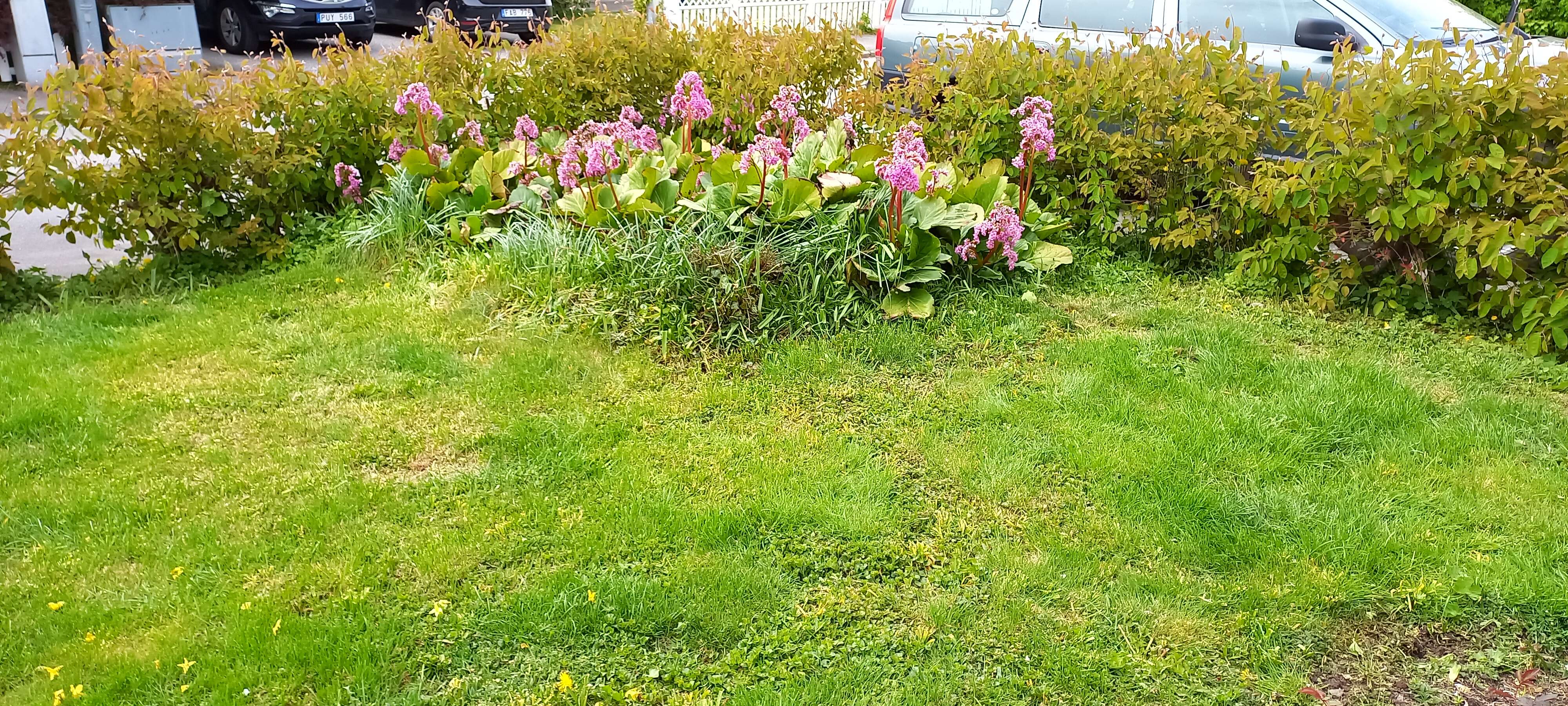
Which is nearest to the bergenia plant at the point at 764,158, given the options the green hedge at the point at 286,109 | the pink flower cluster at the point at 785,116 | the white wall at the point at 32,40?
the pink flower cluster at the point at 785,116

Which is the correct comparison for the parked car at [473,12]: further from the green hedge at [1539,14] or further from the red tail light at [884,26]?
the green hedge at [1539,14]

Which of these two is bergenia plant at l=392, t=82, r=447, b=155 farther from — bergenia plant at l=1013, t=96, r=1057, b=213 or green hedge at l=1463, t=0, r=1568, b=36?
green hedge at l=1463, t=0, r=1568, b=36

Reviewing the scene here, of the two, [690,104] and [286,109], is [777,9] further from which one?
[286,109]

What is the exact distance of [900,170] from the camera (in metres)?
4.68

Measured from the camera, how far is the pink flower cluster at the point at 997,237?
494 centimetres

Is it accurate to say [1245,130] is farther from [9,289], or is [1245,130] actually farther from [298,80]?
[9,289]

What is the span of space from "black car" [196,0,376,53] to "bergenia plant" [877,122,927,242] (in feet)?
35.3

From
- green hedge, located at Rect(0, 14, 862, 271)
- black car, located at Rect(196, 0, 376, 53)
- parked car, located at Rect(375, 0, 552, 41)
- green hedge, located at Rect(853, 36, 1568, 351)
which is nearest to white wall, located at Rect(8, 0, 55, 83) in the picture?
black car, located at Rect(196, 0, 376, 53)

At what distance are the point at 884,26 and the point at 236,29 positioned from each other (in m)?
9.63

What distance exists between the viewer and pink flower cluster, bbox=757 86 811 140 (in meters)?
5.36

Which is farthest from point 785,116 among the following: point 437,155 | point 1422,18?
point 1422,18

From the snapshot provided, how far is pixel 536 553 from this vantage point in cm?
308

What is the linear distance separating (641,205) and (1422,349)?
361cm

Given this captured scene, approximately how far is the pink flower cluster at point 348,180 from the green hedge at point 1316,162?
2939mm
